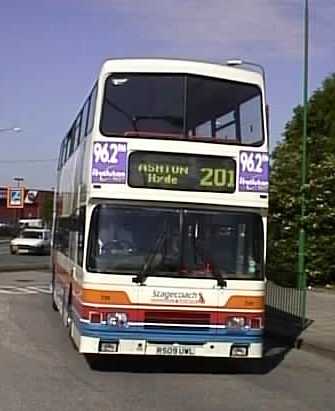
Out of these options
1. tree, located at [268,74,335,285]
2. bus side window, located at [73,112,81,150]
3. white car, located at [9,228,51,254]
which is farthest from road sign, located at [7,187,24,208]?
bus side window, located at [73,112,81,150]

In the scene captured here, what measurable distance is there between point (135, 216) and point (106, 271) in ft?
2.69

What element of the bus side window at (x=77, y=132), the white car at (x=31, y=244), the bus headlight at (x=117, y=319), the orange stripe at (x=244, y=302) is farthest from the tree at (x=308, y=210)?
the white car at (x=31, y=244)

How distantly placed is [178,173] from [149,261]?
1229 millimetres

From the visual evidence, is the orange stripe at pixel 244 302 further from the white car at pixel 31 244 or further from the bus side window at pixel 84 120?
the white car at pixel 31 244

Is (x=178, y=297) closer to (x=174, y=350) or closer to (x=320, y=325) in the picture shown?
(x=174, y=350)

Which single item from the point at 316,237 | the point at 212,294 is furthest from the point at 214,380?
the point at 316,237

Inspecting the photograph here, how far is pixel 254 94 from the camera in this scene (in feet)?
43.3

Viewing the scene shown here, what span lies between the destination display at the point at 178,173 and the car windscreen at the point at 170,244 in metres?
0.33

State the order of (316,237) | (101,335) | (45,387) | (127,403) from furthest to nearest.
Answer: (316,237) → (101,335) → (45,387) → (127,403)

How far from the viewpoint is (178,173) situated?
1245 centimetres

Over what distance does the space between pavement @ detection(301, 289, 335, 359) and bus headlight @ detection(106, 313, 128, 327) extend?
4532 millimetres

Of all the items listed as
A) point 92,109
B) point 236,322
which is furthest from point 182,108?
point 236,322

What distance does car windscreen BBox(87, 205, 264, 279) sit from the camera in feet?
40.2

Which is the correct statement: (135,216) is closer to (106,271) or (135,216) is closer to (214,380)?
(106,271)
